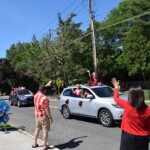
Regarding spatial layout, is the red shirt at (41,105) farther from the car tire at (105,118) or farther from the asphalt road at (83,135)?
the car tire at (105,118)

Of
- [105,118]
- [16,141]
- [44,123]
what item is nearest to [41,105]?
[44,123]

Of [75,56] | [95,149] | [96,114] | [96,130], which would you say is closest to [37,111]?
[95,149]

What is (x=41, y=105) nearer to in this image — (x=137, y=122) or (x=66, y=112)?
(x=137, y=122)

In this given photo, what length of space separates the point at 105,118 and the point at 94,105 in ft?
2.48

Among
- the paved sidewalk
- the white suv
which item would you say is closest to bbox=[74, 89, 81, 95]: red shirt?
the white suv

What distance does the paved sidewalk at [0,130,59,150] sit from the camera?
253 inches

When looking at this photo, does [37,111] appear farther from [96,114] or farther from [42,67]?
[42,67]

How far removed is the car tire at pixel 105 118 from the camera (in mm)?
8905

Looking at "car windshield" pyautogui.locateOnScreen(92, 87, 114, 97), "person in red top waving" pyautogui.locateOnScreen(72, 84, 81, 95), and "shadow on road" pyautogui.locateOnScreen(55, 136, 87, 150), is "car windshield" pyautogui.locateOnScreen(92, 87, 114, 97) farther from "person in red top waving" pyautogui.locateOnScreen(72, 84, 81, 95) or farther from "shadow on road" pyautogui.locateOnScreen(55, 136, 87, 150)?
"shadow on road" pyautogui.locateOnScreen(55, 136, 87, 150)

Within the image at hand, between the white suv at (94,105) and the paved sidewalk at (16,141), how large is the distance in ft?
9.91

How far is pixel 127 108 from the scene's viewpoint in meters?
3.21

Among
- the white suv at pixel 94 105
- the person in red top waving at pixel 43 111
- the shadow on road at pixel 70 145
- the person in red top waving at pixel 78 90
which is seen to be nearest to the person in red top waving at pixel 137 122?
the person in red top waving at pixel 43 111

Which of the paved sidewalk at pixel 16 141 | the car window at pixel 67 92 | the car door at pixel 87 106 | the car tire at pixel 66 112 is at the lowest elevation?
the paved sidewalk at pixel 16 141

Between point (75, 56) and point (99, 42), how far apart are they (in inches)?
382
